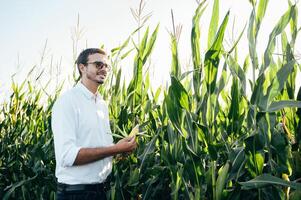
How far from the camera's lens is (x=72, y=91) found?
73.1 inches

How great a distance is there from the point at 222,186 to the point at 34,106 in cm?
218

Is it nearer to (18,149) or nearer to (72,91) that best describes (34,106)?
(18,149)

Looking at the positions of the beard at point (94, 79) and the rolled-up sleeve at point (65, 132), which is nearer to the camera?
the rolled-up sleeve at point (65, 132)

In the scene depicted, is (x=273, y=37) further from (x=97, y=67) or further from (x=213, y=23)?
(x=97, y=67)

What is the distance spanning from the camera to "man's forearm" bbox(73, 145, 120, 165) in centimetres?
168

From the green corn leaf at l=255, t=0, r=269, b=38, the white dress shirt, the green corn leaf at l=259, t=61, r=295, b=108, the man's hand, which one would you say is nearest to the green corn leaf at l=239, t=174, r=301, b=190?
the green corn leaf at l=259, t=61, r=295, b=108

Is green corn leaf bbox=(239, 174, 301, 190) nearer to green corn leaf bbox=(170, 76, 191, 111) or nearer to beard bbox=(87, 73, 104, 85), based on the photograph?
green corn leaf bbox=(170, 76, 191, 111)

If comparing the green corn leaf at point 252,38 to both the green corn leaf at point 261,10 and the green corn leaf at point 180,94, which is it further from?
the green corn leaf at point 180,94

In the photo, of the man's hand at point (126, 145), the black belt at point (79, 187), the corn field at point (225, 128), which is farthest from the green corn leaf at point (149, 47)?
the black belt at point (79, 187)

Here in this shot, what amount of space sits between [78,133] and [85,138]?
4cm

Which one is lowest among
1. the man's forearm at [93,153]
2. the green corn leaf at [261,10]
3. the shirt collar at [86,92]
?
the man's forearm at [93,153]

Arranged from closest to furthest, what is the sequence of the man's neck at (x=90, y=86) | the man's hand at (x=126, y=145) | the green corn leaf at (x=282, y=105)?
the green corn leaf at (x=282, y=105)
the man's hand at (x=126, y=145)
the man's neck at (x=90, y=86)

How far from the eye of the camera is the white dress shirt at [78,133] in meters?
1.72

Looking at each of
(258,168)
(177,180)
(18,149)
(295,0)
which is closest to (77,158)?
(177,180)
